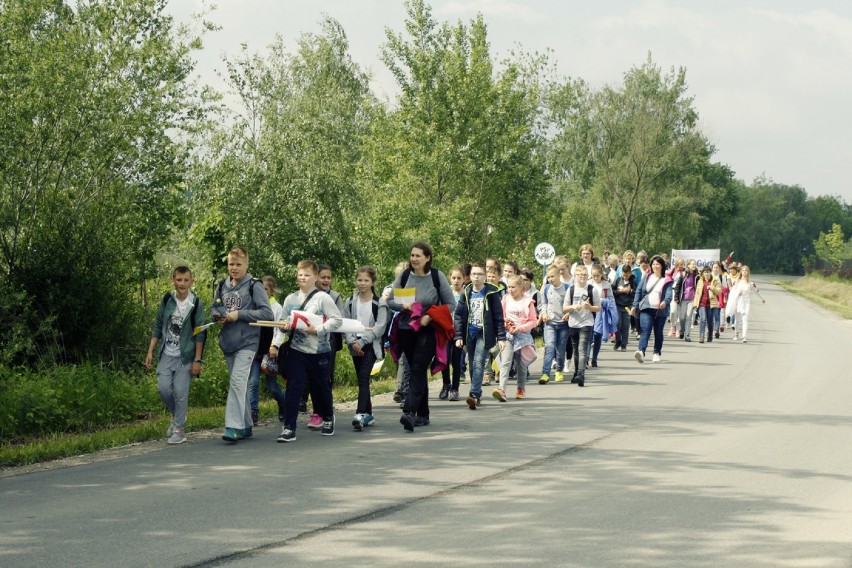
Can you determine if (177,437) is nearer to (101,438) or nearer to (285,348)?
(101,438)

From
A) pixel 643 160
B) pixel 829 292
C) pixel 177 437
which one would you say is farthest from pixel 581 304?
pixel 829 292

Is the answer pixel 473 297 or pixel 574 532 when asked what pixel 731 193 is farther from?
pixel 574 532

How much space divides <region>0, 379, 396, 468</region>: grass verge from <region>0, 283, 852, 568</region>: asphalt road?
56 centimetres

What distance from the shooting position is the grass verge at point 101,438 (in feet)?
30.9

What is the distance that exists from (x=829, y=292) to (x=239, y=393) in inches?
2421

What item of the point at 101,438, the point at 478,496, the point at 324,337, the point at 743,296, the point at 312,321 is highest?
the point at 743,296

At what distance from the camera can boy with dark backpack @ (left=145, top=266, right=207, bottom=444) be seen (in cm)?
1055

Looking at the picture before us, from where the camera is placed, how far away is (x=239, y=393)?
10.4 m

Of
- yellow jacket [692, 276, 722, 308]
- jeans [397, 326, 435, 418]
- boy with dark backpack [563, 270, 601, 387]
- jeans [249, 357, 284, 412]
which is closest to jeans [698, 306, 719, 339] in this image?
yellow jacket [692, 276, 722, 308]

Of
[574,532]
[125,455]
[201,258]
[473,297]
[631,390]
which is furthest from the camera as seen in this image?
[201,258]

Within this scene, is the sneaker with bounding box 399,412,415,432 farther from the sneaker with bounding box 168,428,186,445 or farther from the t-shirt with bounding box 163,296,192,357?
the t-shirt with bounding box 163,296,192,357

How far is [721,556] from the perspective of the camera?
6.18 meters

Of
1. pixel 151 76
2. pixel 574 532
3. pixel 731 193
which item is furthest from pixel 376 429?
pixel 731 193

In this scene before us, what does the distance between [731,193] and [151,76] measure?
80994mm
